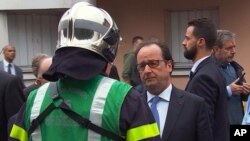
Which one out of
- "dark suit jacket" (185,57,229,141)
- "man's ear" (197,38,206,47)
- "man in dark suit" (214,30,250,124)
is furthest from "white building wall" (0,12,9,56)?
"dark suit jacket" (185,57,229,141)

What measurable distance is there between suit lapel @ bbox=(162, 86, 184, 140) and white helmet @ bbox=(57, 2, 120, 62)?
56.1 inches

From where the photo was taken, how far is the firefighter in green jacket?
2.55 meters

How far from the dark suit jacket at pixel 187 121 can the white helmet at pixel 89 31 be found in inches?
56.5

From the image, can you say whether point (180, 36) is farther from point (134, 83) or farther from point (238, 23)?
point (134, 83)

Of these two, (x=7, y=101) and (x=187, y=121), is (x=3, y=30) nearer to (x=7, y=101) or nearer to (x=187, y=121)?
(x=7, y=101)

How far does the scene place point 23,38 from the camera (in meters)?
14.5

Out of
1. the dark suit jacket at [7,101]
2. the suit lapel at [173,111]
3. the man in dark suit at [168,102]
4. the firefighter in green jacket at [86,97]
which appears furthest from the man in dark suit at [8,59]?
the firefighter in green jacket at [86,97]

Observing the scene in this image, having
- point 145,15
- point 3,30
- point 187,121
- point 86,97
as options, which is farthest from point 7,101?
point 145,15

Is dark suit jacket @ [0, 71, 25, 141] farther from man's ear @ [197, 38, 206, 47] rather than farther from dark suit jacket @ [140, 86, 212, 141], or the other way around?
man's ear @ [197, 38, 206, 47]

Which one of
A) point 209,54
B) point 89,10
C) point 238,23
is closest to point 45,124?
point 89,10

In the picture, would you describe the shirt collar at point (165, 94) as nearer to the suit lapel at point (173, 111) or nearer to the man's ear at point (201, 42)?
the suit lapel at point (173, 111)

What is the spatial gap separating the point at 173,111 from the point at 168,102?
0.10m

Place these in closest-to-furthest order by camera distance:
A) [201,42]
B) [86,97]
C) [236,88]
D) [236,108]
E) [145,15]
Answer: [86,97] < [201,42] < [236,88] < [236,108] < [145,15]

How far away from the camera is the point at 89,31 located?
2623 mm
